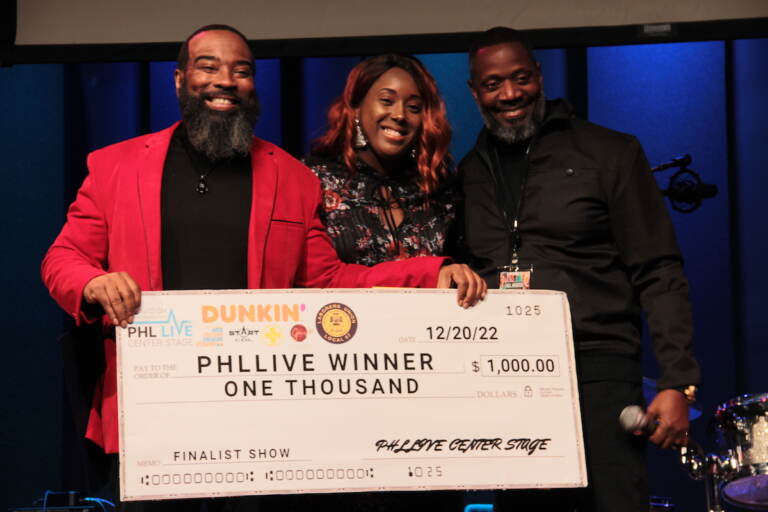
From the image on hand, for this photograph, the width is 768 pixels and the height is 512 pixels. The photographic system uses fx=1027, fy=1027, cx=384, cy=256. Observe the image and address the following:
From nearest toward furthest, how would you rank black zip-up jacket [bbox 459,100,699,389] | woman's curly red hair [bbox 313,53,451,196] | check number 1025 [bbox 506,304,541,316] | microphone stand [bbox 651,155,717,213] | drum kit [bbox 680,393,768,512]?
check number 1025 [bbox 506,304,541,316] → black zip-up jacket [bbox 459,100,699,389] → woman's curly red hair [bbox 313,53,451,196] → drum kit [bbox 680,393,768,512] → microphone stand [bbox 651,155,717,213]

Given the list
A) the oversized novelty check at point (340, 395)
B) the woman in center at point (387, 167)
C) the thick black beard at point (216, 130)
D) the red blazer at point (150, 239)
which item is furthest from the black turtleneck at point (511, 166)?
the thick black beard at point (216, 130)

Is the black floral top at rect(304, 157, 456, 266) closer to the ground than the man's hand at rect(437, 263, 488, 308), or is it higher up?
higher up

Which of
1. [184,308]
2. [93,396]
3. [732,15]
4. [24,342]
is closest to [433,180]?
[184,308]

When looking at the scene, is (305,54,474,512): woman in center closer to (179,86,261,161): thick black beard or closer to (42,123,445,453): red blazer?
(42,123,445,453): red blazer

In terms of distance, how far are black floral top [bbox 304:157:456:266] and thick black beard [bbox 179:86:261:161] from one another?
32 centimetres

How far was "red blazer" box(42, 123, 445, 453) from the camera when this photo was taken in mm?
2598

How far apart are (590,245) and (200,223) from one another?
1.07 metres

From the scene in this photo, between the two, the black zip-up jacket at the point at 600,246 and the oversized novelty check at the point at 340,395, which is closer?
the oversized novelty check at the point at 340,395

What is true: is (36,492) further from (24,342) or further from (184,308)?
(184,308)

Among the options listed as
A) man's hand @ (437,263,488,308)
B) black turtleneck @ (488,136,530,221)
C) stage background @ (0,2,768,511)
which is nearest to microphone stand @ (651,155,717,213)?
stage background @ (0,2,768,511)

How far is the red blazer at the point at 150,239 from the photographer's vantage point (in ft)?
8.52

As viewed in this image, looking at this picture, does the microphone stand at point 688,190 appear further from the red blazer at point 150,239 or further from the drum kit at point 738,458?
the red blazer at point 150,239

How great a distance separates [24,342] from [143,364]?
3241 mm
